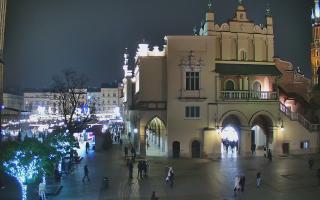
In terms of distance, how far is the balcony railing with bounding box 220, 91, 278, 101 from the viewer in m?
54.8

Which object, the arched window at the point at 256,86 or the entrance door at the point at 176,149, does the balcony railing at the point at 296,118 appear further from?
the entrance door at the point at 176,149

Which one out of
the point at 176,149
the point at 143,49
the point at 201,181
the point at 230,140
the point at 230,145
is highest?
the point at 143,49

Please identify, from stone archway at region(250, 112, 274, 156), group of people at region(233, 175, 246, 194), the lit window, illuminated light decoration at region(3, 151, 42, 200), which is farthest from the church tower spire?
illuminated light decoration at region(3, 151, 42, 200)

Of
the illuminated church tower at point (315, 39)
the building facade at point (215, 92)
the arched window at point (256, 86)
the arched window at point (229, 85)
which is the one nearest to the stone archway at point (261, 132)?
the building facade at point (215, 92)

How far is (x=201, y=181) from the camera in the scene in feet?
122

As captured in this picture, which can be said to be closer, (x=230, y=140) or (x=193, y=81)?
(x=193, y=81)

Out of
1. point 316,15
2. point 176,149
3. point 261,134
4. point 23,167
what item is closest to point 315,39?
point 316,15

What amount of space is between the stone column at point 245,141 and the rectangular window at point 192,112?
5943mm

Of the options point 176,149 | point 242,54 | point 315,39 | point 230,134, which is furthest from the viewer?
point 315,39

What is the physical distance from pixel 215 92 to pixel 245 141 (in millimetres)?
7033

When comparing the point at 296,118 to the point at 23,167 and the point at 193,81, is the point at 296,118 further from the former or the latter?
the point at 23,167

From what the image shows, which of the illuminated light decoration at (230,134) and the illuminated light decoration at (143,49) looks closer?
the illuminated light decoration at (143,49)

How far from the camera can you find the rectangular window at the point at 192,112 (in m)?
54.3

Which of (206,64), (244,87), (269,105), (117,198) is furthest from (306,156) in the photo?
(117,198)
